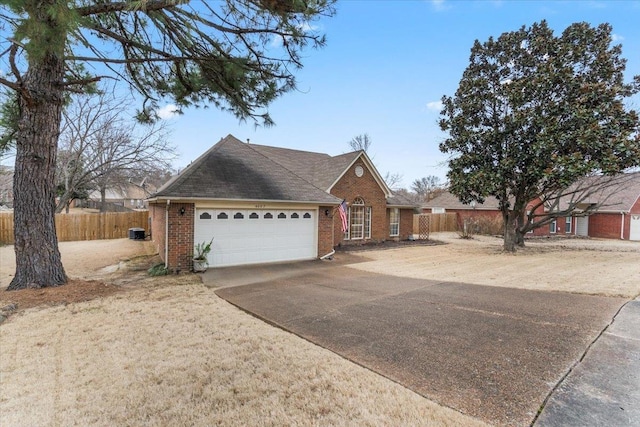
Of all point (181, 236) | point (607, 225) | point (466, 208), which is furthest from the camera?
point (466, 208)

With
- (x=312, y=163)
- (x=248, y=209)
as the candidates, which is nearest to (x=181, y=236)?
(x=248, y=209)

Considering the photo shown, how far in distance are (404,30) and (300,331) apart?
11.3 metres

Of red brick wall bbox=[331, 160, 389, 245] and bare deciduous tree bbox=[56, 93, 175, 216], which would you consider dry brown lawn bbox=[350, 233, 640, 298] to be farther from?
bare deciduous tree bbox=[56, 93, 175, 216]

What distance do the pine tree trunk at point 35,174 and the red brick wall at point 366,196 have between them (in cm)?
1157

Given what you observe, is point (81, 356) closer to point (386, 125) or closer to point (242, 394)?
point (242, 394)

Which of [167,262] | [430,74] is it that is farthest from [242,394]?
[430,74]

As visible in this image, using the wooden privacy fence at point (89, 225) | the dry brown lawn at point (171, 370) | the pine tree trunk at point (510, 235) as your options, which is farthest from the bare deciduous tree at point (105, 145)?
the pine tree trunk at point (510, 235)

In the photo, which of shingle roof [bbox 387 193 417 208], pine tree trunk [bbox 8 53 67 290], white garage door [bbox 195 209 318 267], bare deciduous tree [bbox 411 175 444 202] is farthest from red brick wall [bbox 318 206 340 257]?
bare deciduous tree [bbox 411 175 444 202]

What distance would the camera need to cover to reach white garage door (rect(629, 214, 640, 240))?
2559 cm

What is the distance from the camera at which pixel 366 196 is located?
17.9m

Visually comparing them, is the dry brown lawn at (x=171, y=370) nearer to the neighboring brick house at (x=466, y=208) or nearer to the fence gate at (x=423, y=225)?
the fence gate at (x=423, y=225)

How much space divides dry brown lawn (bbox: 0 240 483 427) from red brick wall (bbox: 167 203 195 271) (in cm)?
396

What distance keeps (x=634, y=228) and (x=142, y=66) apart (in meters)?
36.3

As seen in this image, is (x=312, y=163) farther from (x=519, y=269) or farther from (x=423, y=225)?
(x=519, y=269)
